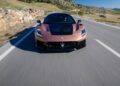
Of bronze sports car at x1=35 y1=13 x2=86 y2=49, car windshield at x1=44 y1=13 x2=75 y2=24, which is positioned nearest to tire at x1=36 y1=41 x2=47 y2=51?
bronze sports car at x1=35 y1=13 x2=86 y2=49

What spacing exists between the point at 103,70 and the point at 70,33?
120 inches

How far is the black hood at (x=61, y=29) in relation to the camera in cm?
1001

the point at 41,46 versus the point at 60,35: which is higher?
the point at 60,35

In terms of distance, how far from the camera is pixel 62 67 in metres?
7.62

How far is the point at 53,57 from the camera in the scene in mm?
9062

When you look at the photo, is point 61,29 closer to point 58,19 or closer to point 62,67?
point 58,19

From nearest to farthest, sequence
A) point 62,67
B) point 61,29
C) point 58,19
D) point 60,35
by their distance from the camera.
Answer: point 62,67 < point 60,35 < point 61,29 < point 58,19

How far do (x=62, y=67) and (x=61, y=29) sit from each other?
290cm

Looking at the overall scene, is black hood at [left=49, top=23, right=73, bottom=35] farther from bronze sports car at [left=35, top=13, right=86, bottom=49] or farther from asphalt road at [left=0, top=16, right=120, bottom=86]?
asphalt road at [left=0, top=16, right=120, bottom=86]

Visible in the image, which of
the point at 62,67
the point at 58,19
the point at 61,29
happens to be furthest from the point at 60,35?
the point at 62,67

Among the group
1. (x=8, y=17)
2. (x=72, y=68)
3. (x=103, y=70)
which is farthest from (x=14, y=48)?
(x=8, y=17)

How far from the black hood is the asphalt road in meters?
0.74

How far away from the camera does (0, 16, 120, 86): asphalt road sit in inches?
247

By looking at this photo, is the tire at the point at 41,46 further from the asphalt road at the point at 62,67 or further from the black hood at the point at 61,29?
the black hood at the point at 61,29
